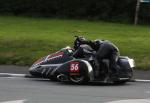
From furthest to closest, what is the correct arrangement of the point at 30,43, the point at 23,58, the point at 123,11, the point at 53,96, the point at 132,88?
1. the point at 123,11
2. the point at 30,43
3. the point at 23,58
4. the point at 132,88
5. the point at 53,96

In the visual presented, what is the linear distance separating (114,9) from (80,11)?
2.27m

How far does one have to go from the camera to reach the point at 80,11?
42.8 m

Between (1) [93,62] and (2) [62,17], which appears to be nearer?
(1) [93,62]

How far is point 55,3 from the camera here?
4378cm

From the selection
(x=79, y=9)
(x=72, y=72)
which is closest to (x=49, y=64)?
(x=72, y=72)

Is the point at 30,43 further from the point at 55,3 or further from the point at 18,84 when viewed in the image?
the point at 55,3

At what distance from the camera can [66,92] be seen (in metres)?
13.8

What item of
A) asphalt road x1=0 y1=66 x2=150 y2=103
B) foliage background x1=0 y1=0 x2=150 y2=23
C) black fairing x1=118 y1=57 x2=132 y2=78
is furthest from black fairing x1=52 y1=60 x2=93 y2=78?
foliage background x1=0 y1=0 x2=150 y2=23

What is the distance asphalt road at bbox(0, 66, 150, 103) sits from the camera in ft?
41.2

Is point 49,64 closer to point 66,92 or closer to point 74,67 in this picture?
point 74,67

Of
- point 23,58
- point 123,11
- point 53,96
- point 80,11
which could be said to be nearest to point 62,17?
point 80,11

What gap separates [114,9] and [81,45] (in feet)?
89.5

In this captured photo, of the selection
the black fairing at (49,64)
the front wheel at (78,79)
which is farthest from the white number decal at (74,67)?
the black fairing at (49,64)

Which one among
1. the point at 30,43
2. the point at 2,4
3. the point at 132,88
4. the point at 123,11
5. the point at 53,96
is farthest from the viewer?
the point at 2,4
